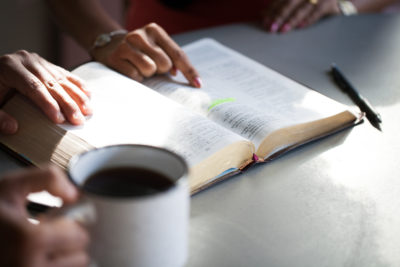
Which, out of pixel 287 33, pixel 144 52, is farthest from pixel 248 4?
pixel 144 52

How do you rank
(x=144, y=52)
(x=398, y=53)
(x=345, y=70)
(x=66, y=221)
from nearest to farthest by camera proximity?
(x=66, y=221) < (x=144, y=52) < (x=345, y=70) < (x=398, y=53)

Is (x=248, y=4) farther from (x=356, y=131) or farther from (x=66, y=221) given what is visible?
(x=66, y=221)

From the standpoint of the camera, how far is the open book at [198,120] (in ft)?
2.32

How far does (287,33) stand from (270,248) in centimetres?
80

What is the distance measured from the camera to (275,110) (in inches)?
33.9

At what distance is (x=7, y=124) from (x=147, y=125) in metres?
0.21

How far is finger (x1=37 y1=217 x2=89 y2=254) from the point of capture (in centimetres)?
43

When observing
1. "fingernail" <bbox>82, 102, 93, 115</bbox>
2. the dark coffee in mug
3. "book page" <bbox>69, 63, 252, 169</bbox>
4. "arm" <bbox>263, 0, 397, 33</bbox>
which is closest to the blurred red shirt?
"arm" <bbox>263, 0, 397, 33</bbox>

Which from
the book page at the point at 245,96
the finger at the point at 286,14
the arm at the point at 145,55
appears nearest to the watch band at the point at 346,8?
the finger at the point at 286,14

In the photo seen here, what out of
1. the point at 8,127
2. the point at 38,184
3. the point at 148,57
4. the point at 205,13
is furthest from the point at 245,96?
the point at 205,13

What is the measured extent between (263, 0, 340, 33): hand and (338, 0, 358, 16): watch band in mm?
104

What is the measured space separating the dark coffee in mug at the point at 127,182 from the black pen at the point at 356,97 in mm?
525

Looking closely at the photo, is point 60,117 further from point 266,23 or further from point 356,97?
point 266,23

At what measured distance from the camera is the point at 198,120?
771 mm
